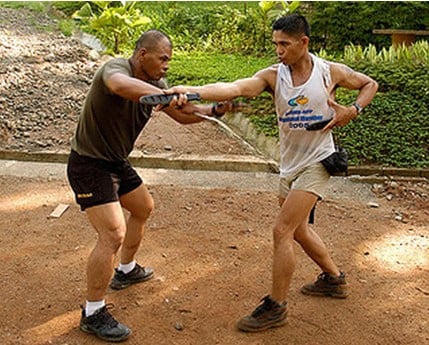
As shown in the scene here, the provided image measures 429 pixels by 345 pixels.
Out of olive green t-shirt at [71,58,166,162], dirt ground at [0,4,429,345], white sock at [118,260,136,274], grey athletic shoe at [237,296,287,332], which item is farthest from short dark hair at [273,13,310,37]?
white sock at [118,260,136,274]

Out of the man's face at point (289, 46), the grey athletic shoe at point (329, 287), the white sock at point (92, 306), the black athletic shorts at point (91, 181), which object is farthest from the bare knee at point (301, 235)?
the white sock at point (92, 306)

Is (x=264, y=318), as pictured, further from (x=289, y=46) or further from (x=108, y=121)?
(x=289, y=46)

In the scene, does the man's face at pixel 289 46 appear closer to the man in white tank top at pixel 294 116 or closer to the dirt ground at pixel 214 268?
the man in white tank top at pixel 294 116

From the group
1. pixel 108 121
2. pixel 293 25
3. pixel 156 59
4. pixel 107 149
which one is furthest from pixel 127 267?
pixel 293 25

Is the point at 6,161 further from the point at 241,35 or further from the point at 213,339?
the point at 241,35

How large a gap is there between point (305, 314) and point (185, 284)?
0.95m

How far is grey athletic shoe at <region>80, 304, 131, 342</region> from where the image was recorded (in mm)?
3824

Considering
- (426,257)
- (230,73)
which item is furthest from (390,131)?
(230,73)

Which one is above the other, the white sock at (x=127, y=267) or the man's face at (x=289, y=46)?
the man's face at (x=289, y=46)

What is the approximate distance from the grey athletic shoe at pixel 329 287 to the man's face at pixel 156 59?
6.24ft

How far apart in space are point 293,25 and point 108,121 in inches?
49.6

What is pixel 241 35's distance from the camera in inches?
535

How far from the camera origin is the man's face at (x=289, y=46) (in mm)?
3760

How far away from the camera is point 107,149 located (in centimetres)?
385
